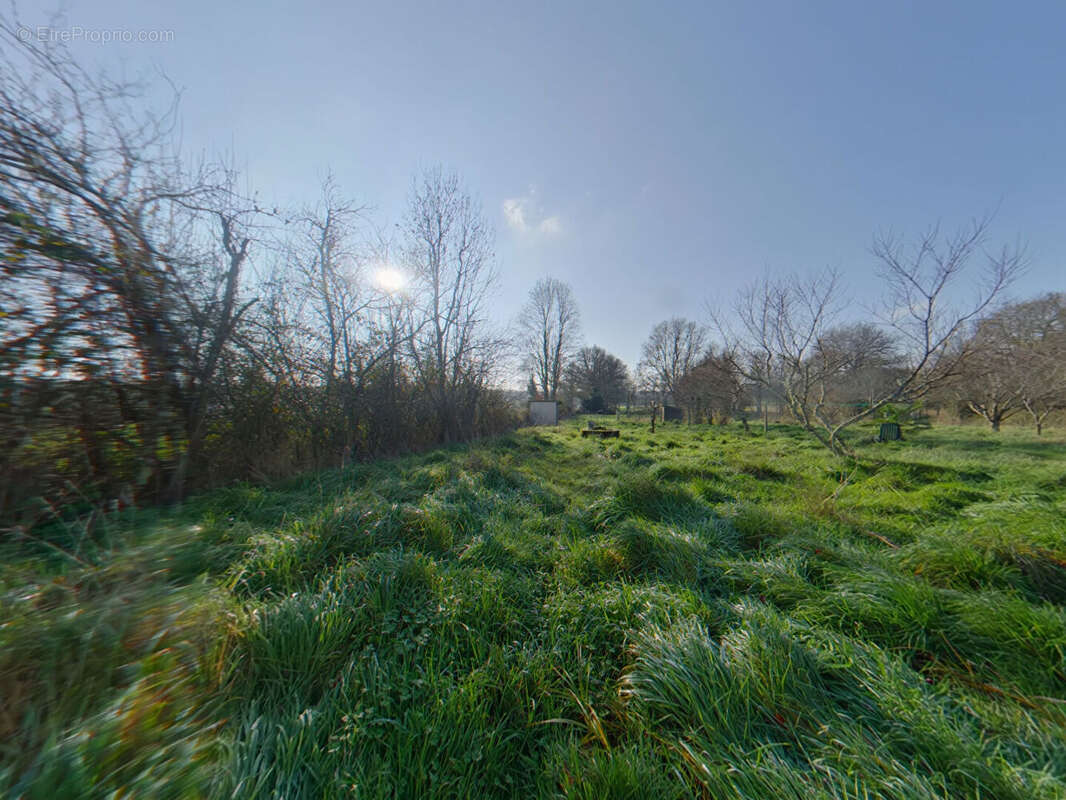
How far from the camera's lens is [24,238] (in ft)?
9.02

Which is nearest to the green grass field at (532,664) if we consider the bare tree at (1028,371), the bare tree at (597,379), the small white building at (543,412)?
the bare tree at (1028,371)

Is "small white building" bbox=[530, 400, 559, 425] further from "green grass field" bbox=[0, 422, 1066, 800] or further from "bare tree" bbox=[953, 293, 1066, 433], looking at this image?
"green grass field" bbox=[0, 422, 1066, 800]

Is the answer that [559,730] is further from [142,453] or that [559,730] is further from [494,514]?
[142,453]

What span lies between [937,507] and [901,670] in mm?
4148

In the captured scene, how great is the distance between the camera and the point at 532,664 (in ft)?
5.87

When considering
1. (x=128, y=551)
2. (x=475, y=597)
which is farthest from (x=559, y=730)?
(x=128, y=551)

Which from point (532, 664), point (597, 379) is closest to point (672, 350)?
point (597, 379)

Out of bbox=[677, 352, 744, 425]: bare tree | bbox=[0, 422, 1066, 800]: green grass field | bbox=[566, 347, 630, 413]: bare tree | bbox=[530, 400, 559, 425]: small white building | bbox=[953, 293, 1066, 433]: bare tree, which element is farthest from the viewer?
bbox=[566, 347, 630, 413]: bare tree

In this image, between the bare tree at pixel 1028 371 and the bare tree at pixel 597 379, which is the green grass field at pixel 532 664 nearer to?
the bare tree at pixel 1028 371

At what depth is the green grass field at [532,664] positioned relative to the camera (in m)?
1.22

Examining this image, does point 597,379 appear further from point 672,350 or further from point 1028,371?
point 1028,371

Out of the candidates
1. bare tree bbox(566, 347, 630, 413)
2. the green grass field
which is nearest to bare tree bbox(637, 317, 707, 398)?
bare tree bbox(566, 347, 630, 413)

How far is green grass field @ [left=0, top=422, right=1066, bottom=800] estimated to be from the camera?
4.00 feet

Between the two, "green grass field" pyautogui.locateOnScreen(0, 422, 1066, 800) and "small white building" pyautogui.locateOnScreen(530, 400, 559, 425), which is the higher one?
"small white building" pyautogui.locateOnScreen(530, 400, 559, 425)
